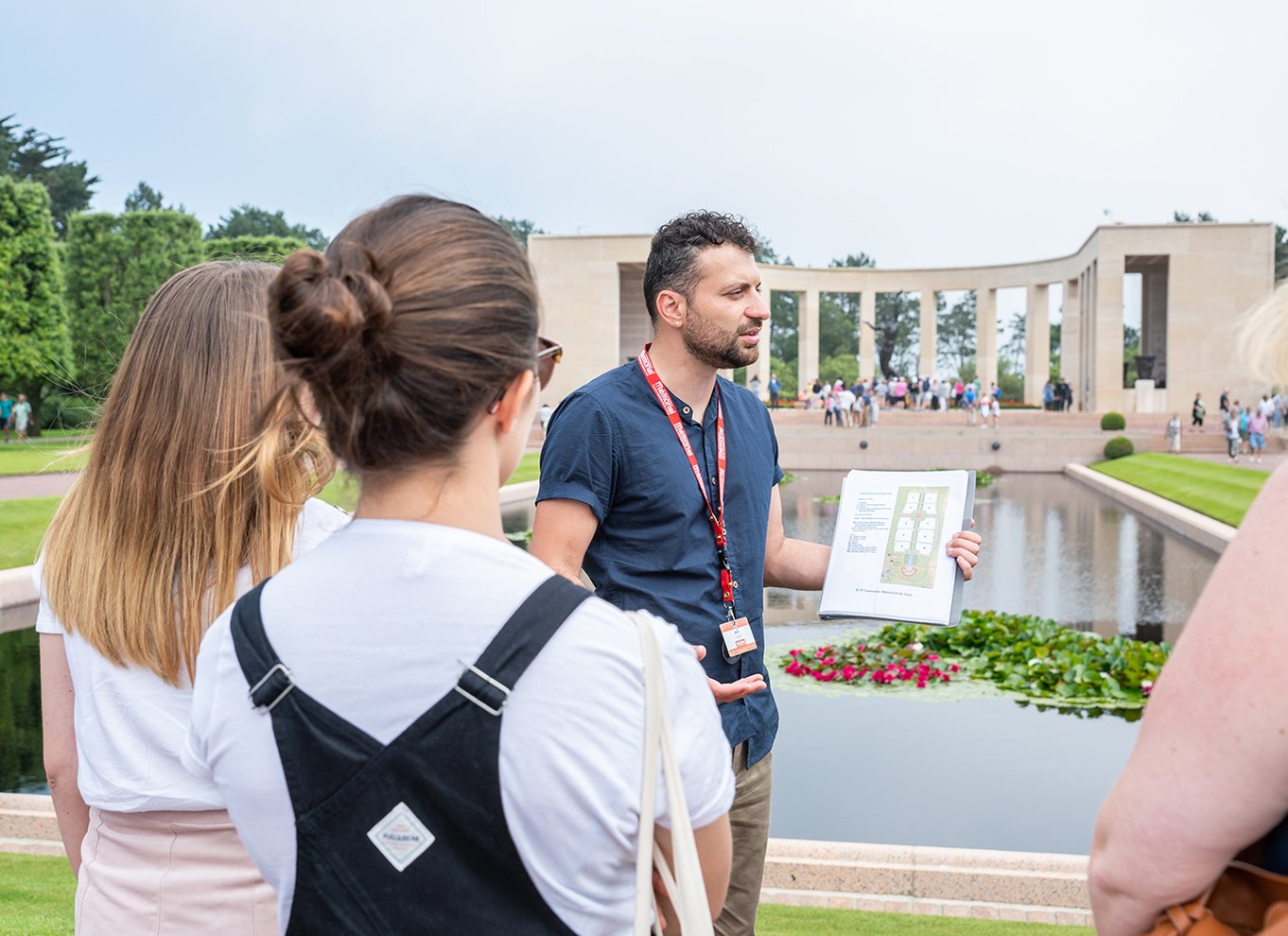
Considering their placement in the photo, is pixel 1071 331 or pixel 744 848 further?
pixel 1071 331

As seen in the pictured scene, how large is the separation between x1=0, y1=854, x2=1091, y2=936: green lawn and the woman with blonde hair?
Result: 2078 mm

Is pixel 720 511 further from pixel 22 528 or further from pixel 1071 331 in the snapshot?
pixel 1071 331

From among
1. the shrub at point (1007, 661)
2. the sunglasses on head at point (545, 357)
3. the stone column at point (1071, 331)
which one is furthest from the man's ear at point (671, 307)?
the stone column at point (1071, 331)

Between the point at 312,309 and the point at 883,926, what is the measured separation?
323cm

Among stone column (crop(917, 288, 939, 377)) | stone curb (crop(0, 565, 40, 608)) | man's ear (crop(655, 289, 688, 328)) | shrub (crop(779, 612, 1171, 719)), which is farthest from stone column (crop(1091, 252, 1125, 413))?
man's ear (crop(655, 289, 688, 328))

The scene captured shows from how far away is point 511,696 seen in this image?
1101 mm

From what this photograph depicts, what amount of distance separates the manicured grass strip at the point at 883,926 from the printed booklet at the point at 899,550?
1.53 meters

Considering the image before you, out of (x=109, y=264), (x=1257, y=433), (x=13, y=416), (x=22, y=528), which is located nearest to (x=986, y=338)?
(x=1257, y=433)

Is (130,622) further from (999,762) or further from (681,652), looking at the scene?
(999,762)

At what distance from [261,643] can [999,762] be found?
5731mm

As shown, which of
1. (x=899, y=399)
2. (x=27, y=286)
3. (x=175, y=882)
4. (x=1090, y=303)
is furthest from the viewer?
(x=1090, y=303)

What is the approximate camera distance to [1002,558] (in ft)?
44.2

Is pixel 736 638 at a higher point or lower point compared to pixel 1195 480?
higher

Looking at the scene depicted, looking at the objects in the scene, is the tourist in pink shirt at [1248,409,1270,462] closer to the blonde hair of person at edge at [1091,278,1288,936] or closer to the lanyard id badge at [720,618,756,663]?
the lanyard id badge at [720,618,756,663]
